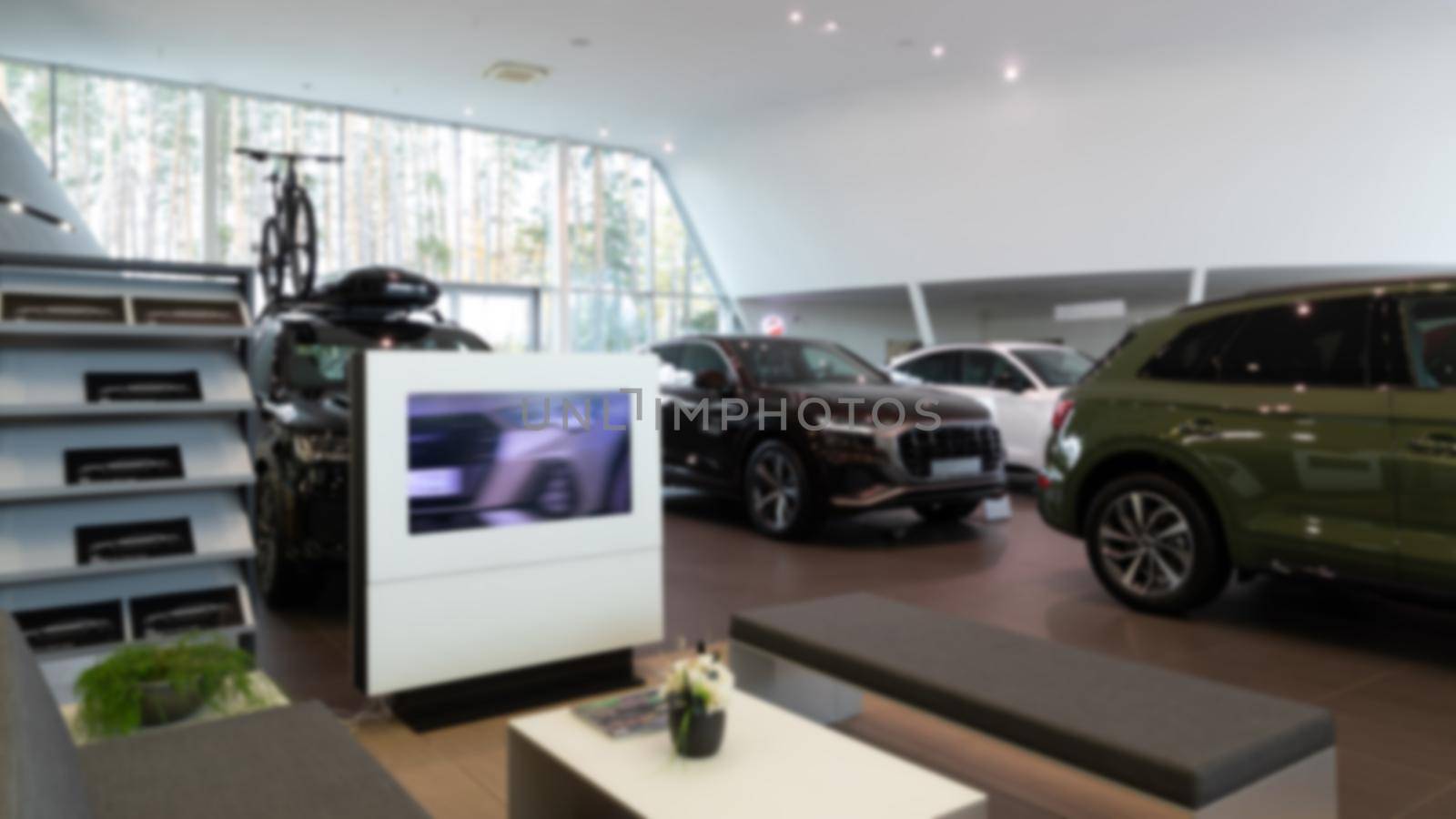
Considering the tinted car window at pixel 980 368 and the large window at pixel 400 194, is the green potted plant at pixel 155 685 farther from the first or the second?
the large window at pixel 400 194

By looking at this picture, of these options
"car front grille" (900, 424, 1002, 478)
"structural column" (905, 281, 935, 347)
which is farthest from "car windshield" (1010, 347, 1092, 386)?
"structural column" (905, 281, 935, 347)

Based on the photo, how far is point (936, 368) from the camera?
9219 millimetres

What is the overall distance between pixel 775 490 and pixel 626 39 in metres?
7.37

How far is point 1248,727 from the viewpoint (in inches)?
80.3

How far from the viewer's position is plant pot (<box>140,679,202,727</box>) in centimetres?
237

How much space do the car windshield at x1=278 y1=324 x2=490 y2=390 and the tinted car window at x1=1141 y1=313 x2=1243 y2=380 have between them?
3.30 meters

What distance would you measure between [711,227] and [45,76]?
10666mm

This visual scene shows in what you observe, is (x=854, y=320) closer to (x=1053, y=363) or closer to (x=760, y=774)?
(x=1053, y=363)

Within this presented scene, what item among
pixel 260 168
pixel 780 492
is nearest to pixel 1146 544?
pixel 780 492

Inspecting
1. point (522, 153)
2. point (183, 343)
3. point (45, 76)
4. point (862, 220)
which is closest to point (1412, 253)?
point (862, 220)

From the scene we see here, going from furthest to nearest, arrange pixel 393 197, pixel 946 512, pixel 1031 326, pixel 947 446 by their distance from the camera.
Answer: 1. pixel 1031 326
2. pixel 393 197
3. pixel 946 512
4. pixel 947 446

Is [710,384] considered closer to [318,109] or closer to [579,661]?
[579,661]

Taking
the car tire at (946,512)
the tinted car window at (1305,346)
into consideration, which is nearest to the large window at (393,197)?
the car tire at (946,512)

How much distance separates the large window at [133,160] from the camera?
13391mm
